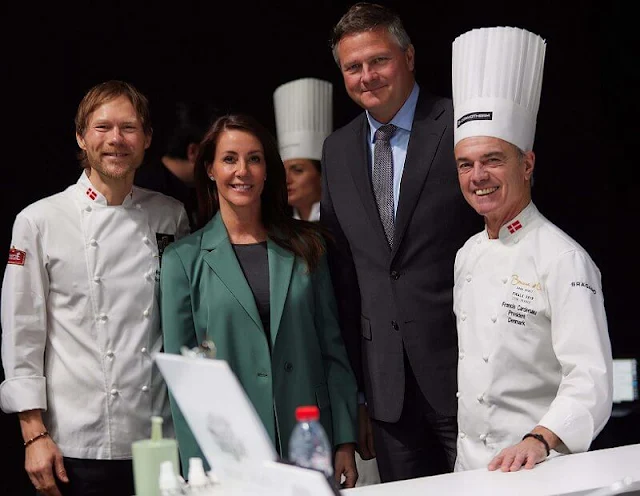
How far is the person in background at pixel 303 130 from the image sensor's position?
411 cm

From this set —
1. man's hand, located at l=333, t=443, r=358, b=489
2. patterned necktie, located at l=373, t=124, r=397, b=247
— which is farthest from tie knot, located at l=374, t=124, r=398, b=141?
man's hand, located at l=333, t=443, r=358, b=489

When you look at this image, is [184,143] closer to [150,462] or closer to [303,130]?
[303,130]

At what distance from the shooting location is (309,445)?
1.65 metres

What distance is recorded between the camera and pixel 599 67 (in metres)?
4.45

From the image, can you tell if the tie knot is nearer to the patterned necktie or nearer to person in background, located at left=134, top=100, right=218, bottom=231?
the patterned necktie

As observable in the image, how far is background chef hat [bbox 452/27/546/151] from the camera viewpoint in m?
2.58

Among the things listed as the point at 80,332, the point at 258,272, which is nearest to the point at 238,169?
the point at 258,272

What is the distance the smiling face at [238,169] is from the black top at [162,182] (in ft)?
1.65

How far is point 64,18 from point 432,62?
5.25 ft

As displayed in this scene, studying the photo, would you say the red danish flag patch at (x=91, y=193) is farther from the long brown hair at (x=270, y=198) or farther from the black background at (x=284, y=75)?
the black background at (x=284, y=75)

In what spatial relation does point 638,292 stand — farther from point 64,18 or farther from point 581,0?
point 64,18

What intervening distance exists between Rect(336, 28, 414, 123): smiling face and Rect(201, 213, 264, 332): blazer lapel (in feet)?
1.94

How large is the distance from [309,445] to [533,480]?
1.83 ft

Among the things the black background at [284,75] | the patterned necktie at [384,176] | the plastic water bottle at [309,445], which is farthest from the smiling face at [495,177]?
the black background at [284,75]
